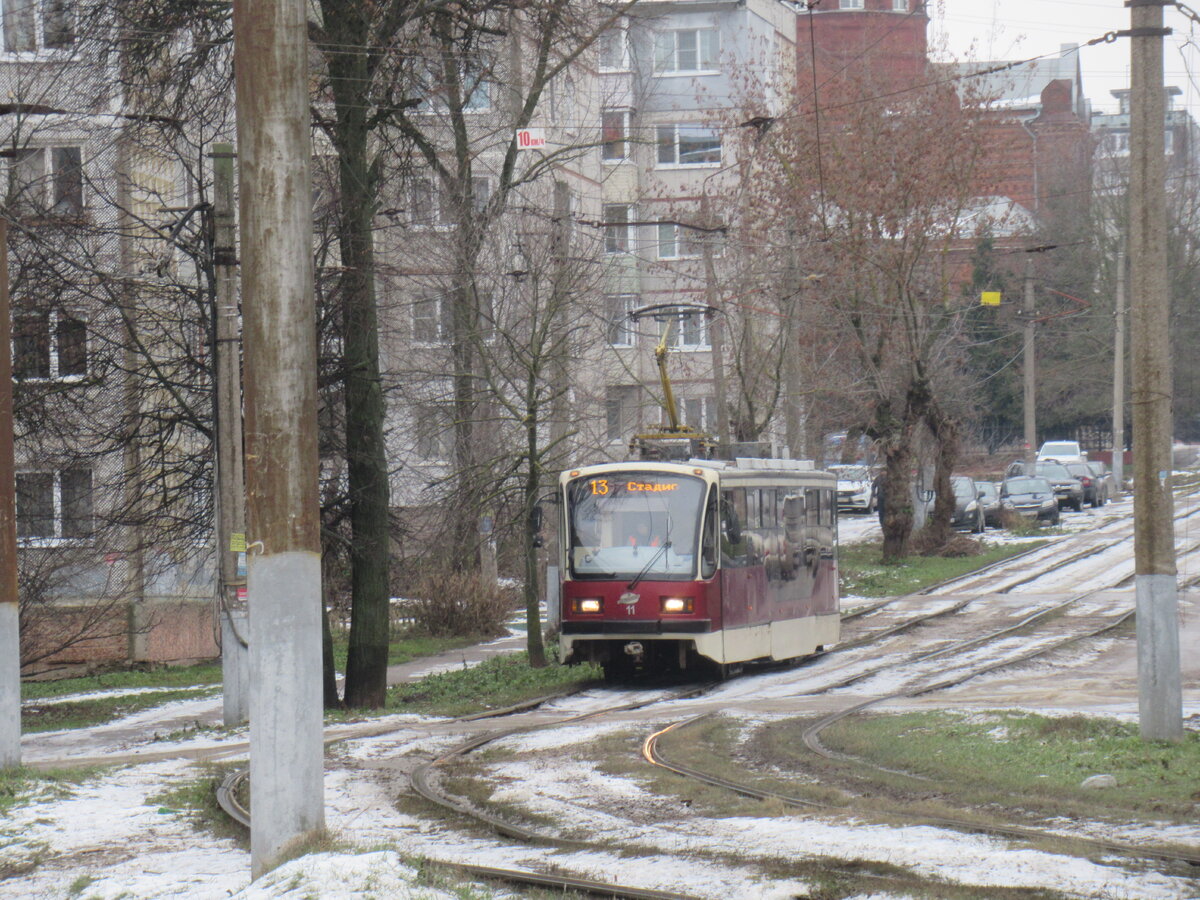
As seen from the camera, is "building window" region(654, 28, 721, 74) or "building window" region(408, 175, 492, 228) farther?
"building window" region(654, 28, 721, 74)

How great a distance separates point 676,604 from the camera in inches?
738

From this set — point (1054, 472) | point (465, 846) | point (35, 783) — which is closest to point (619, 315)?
point (35, 783)

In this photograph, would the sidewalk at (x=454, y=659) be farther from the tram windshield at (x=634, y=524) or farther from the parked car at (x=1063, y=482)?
the parked car at (x=1063, y=482)

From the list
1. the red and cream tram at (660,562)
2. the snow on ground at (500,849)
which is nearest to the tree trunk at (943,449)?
the red and cream tram at (660,562)

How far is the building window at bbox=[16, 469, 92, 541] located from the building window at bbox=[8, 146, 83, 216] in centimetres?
336

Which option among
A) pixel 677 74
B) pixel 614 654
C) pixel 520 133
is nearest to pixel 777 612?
pixel 614 654

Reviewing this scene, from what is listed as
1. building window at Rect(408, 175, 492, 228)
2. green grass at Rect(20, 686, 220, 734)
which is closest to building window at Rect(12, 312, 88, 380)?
green grass at Rect(20, 686, 220, 734)

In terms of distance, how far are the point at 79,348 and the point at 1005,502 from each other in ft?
114

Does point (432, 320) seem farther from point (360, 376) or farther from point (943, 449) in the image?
point (943, 449)

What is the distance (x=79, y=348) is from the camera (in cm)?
1980

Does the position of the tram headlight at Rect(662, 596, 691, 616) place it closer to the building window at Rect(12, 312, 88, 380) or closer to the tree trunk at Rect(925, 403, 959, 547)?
the building window at Rect(12, 312, 88, 380)

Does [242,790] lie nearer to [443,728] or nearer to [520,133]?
[443,728]

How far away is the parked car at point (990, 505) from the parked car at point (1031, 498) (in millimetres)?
330

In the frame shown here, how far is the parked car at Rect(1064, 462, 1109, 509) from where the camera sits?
2173 inches
